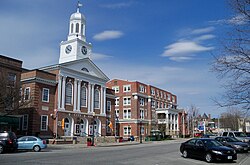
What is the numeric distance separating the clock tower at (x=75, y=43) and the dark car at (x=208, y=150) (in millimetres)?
36667

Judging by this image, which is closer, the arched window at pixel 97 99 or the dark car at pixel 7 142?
the dark car at pixel 7 142

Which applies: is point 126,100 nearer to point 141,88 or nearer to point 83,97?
point 141,88

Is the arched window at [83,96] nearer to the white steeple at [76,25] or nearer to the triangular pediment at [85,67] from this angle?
the triangular pediment at [85,67]

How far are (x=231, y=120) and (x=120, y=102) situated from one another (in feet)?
138

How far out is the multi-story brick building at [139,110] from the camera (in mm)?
71312

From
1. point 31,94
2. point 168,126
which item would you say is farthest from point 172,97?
point 31,94

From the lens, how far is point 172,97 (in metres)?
93.1

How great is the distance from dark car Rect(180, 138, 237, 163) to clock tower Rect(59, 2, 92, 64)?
1444 inches

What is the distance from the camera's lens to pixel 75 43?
177ft

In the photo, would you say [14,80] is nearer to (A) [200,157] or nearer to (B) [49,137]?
(B) [49,137]

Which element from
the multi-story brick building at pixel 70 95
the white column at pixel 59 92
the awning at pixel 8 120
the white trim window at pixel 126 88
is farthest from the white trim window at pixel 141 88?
the awning at pixel 8 120

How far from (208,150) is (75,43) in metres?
40.1

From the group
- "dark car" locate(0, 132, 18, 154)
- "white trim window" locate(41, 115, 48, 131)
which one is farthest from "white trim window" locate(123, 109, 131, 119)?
"dark car" locate(0, 132, 18, 154)

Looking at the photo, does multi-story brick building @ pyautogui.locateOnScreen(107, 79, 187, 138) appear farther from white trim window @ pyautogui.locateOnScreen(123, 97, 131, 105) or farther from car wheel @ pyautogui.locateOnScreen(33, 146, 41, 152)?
car wheel @ pyautogui.locateOnScreen(33, 146, 41, 152)
